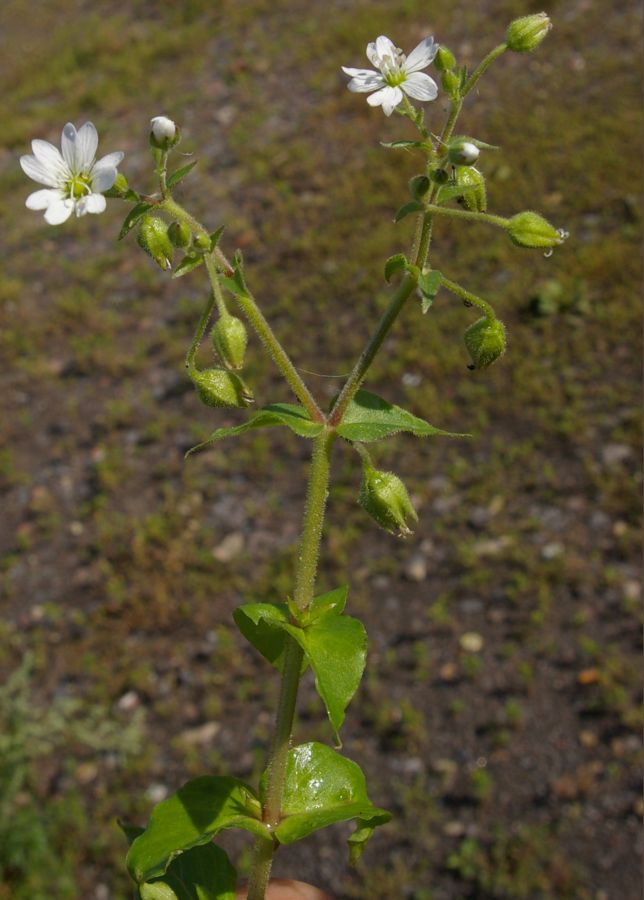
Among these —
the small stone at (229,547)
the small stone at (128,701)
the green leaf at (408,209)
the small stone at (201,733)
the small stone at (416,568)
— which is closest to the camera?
the green leaf at (408,209)

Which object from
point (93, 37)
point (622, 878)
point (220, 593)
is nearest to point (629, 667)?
point (622, 878)

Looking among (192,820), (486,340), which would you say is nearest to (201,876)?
(192,820)

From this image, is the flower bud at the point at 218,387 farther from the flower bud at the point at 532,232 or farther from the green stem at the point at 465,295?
the flower bud at the point at 532,232

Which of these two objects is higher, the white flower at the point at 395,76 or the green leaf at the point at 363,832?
the white flower at the point at 395,76

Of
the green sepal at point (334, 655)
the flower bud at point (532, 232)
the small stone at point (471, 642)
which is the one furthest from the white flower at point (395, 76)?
the small stone at point (471, 642)

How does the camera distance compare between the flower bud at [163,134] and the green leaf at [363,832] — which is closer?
the flower bud at [163,134]

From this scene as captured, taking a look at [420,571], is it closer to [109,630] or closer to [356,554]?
[356,554]

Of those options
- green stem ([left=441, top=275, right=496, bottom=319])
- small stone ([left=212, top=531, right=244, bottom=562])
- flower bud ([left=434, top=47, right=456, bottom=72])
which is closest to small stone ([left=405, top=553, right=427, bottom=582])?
small stone ([left=212, top=531, right=244, bottom=562])
